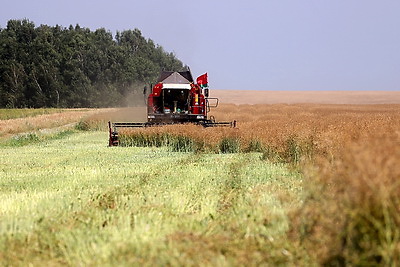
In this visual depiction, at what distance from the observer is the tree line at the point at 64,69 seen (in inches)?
3219

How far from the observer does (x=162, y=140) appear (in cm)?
2042

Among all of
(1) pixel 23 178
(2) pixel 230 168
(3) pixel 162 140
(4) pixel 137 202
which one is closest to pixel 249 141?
(3) pixel 162 140

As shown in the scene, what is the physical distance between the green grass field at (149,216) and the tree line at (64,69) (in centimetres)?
7241

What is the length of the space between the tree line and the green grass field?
72.4m

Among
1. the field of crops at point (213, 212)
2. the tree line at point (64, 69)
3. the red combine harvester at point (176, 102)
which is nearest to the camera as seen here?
the field of crops at point (213, 212)

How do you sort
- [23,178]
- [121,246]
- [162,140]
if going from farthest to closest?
[162,140], [23,178], [121,246]

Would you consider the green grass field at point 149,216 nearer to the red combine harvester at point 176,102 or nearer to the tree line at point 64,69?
the red combine harvester at point 176,102

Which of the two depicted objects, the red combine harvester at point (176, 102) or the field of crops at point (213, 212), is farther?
the red combine harvester at point (176, 102)

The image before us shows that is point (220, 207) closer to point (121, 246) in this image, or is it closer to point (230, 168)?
point (121, 246)

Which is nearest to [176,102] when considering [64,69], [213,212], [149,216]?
[213,212]

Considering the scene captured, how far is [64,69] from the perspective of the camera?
85188mm

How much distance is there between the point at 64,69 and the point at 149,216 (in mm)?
81447

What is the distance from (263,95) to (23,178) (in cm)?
8858

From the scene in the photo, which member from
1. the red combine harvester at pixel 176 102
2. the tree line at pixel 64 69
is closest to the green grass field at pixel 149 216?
the red combine harvester at pixel 176 102
